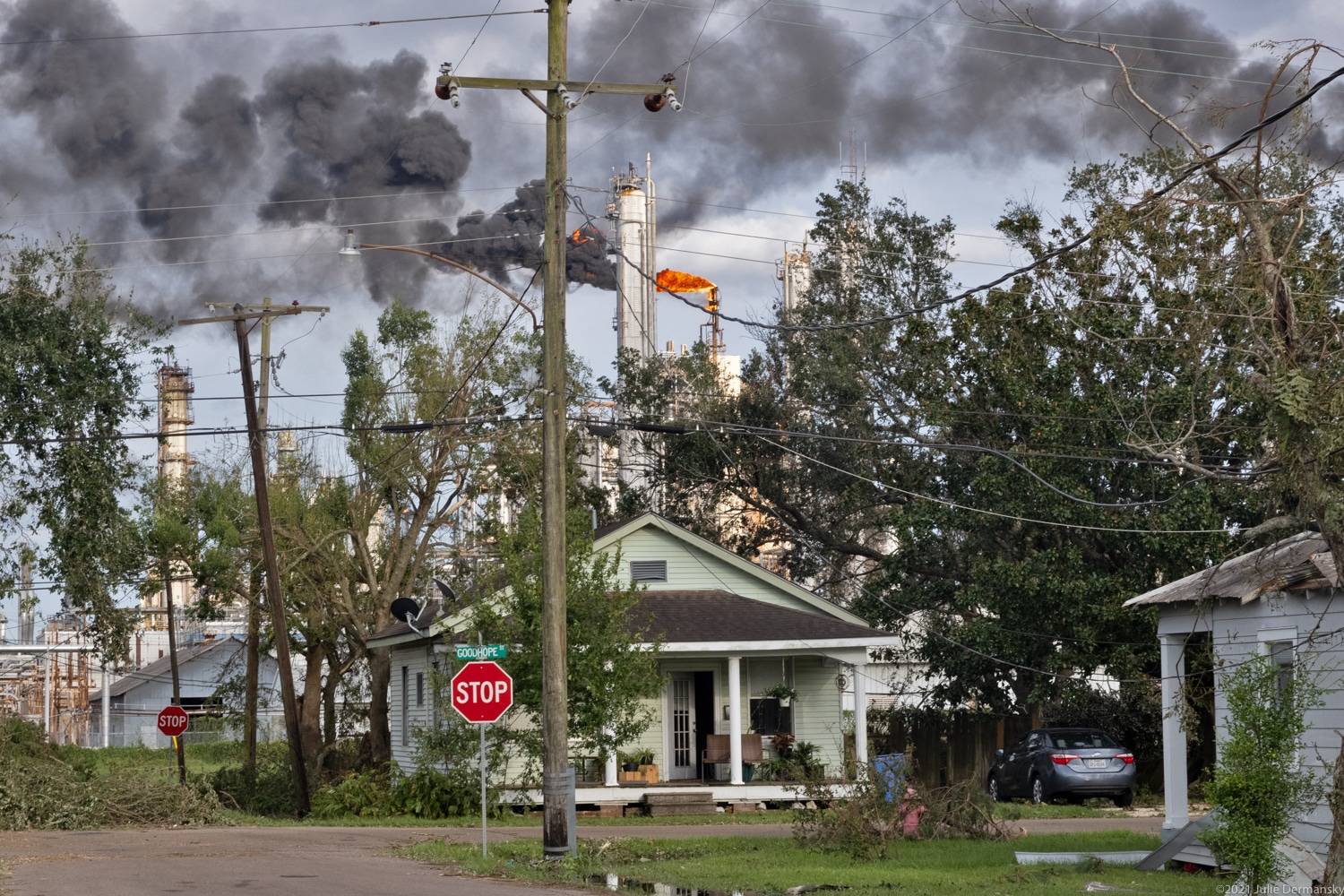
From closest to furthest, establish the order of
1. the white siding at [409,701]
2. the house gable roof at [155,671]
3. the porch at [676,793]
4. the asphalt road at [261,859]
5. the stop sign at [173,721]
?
the asphalt road at [261,859] < the porch at [676,793] < the white siding at [409,701] < the stop sign at [173,721] < the house gable roof at [155,671]

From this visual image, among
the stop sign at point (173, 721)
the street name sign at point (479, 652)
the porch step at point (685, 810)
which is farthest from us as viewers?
the stop sign at point (173, 721)

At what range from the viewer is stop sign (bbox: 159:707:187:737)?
31938 mm

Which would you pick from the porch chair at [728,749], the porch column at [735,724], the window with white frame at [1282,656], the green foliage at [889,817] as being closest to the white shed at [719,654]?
the porch chair at [728,749]

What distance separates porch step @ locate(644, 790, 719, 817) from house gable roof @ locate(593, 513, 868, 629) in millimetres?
5262

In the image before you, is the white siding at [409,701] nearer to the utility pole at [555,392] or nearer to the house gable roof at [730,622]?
the house gable roof at [730,622]

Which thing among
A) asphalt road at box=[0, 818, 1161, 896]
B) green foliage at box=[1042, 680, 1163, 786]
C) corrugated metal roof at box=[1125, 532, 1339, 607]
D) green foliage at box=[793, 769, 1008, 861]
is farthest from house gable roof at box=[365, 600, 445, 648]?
corrugated metal roof at box=[1125, 532, 1339, 607]

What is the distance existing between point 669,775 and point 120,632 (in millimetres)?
12110

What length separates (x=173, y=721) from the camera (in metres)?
32.1

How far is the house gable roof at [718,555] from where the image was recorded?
31.3 meters

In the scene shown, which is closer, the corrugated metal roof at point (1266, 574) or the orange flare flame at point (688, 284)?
the corrugated metal roof at point (1266, 574)

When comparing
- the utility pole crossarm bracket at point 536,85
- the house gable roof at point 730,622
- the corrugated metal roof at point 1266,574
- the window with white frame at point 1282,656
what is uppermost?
the utility pole crossarm bracket at point 536,85

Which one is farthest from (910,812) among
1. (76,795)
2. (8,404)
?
(8,404)

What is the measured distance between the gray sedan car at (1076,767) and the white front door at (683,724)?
23.0ft

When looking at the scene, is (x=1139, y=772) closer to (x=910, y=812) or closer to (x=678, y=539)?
(x=678, y=539)
